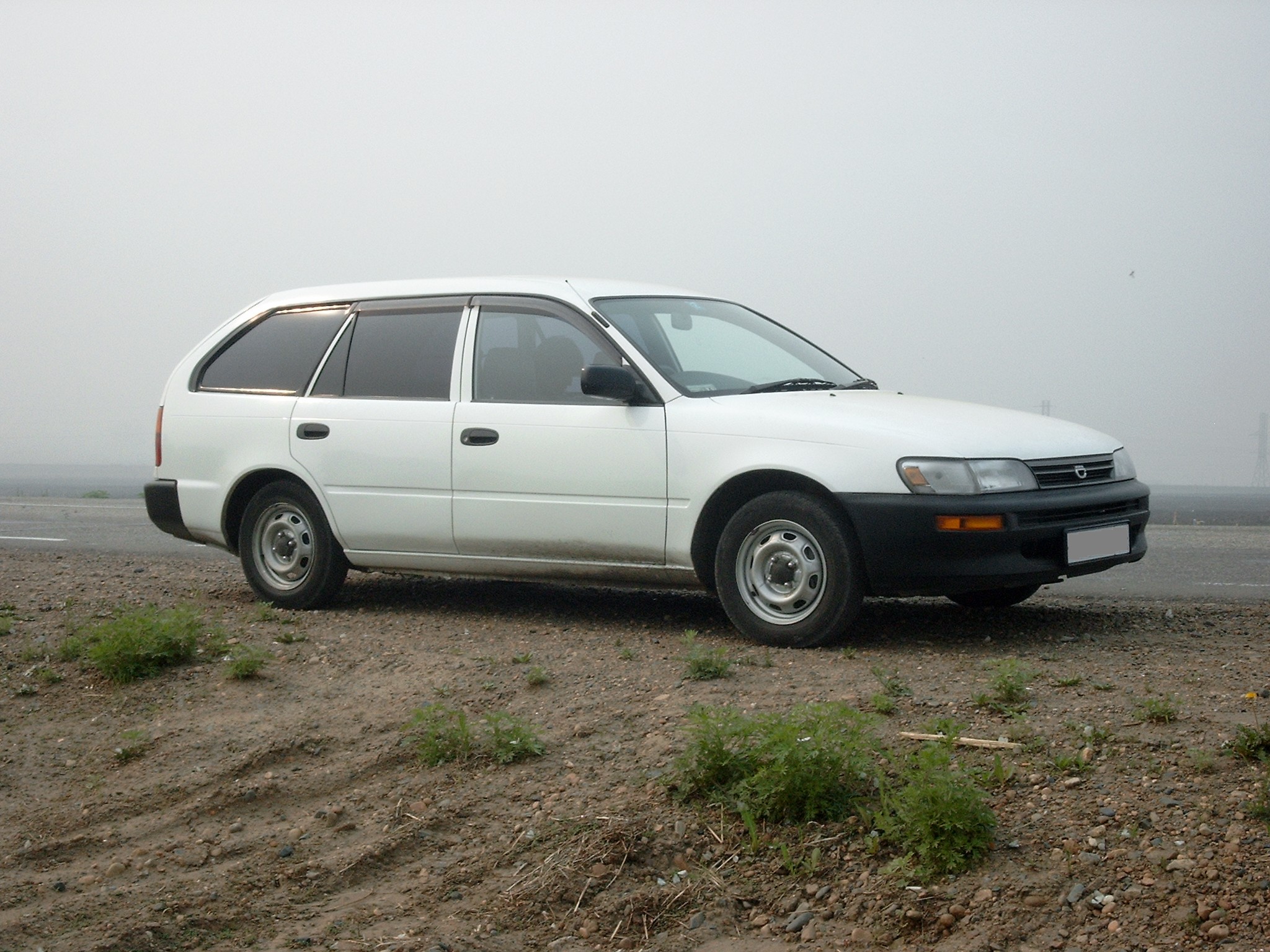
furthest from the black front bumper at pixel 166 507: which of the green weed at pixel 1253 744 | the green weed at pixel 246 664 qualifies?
the green weed at pixel 1253 744

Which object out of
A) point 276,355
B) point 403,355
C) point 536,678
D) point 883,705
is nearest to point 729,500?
point 536,678

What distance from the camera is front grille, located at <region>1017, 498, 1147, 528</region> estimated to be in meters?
6.20

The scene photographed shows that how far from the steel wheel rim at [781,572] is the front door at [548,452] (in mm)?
494

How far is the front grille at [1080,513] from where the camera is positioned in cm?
620

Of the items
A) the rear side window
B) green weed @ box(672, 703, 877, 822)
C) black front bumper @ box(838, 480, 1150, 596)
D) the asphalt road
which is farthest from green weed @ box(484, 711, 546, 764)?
the asphalt road

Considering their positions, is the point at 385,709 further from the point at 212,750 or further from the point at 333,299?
the point at 333,299

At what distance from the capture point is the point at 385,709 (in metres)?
5.79

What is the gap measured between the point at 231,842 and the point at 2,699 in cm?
221

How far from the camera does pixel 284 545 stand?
319 inches

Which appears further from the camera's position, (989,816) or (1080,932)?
(989,816)

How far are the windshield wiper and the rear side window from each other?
2651 mm

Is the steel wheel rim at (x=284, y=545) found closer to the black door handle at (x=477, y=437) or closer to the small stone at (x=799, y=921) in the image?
the black door handle at (x=477, y=437)

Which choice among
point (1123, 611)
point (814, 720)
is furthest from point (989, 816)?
point (1123, 611)

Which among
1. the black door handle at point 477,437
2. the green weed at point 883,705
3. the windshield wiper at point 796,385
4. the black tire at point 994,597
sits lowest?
the green weed at point 883,705
